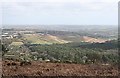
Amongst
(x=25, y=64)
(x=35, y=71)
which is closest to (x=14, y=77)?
(x=35, y=71)

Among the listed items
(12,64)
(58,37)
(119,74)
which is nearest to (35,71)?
(12,64)

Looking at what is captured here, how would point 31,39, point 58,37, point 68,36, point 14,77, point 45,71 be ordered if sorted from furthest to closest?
point 68,36, point 58,37, point 31,39, point 45,71, point 14,77

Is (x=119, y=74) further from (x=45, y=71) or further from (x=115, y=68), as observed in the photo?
(x=45, y=71)

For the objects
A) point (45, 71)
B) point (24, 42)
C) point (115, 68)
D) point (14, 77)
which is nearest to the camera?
point (14, 77)

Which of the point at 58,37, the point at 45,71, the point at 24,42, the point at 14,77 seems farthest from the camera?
the point at 58,37

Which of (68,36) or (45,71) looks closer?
(45,71)

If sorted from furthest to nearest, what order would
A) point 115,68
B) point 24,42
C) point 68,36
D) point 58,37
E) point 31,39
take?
1. point 68,36
2. point 58,37
3. point 31,39
4. point 24,42
5. point 115,68

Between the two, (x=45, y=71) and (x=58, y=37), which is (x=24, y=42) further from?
(x=45, y=71)

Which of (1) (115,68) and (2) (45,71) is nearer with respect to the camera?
(2) (45,71)
